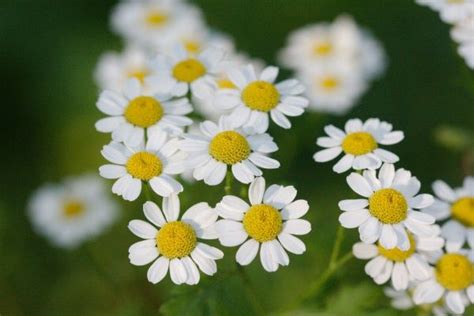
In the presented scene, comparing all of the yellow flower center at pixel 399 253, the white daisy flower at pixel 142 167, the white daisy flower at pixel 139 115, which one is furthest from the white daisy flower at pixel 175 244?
the yellow flower center at pixel 399 253

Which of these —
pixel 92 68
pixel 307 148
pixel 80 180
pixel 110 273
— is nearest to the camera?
pixel 110 273

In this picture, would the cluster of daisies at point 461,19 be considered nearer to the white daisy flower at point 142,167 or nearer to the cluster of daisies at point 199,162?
the cluster of daisies at point 199,162

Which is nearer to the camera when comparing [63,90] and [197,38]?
[197,38]

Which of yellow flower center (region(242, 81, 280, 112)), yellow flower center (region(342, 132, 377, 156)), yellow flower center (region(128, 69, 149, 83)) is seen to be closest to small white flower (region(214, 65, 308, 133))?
yellow flower center (region(242, 81, 280, 112))

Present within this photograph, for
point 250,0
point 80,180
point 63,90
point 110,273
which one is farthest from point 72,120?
point 250,0

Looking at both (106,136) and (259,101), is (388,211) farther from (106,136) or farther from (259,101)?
(106,136)

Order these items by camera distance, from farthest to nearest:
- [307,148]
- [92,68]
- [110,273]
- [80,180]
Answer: [92,68] < [307,148] < [80,180] < [110,273]

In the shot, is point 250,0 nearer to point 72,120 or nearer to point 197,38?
point 197,38
